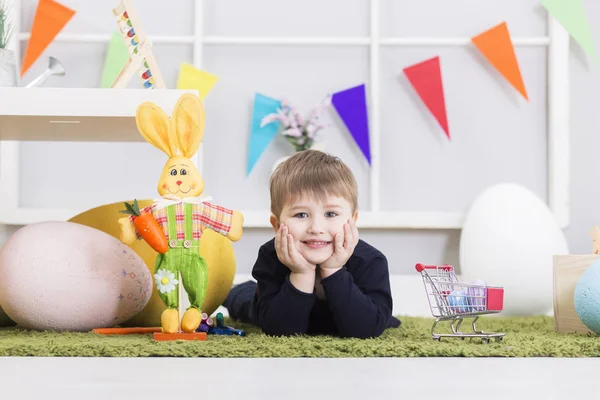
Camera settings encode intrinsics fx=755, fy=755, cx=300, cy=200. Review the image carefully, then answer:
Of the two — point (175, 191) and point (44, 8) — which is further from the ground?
point (44, 8)

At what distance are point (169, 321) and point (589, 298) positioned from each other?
77cm

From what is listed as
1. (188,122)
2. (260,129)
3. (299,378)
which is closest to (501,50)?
(260,129)

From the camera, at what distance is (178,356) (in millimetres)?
1082

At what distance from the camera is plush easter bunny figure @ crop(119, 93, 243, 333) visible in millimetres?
1256

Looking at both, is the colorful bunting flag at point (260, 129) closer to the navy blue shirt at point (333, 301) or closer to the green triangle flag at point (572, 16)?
the green triangle flag at point (572, 16)

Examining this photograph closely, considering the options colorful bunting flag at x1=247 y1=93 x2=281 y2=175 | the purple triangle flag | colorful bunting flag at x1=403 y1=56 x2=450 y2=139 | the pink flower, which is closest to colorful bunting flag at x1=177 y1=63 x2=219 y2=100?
colorful bunting flag at x1=247 y1=93 x2=281 y2=175

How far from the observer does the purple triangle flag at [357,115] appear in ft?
8.57

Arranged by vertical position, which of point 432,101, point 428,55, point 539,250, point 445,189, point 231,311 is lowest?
point 231,311

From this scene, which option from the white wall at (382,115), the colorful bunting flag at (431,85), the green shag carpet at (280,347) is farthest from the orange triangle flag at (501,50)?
the green shag carpet at (280,347)

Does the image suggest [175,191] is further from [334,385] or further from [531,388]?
[531,388]

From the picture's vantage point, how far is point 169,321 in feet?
4.06

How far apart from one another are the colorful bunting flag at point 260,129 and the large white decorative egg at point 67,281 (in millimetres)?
1181

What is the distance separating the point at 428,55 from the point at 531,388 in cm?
201

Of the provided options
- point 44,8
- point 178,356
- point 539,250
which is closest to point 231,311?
point 178,356
